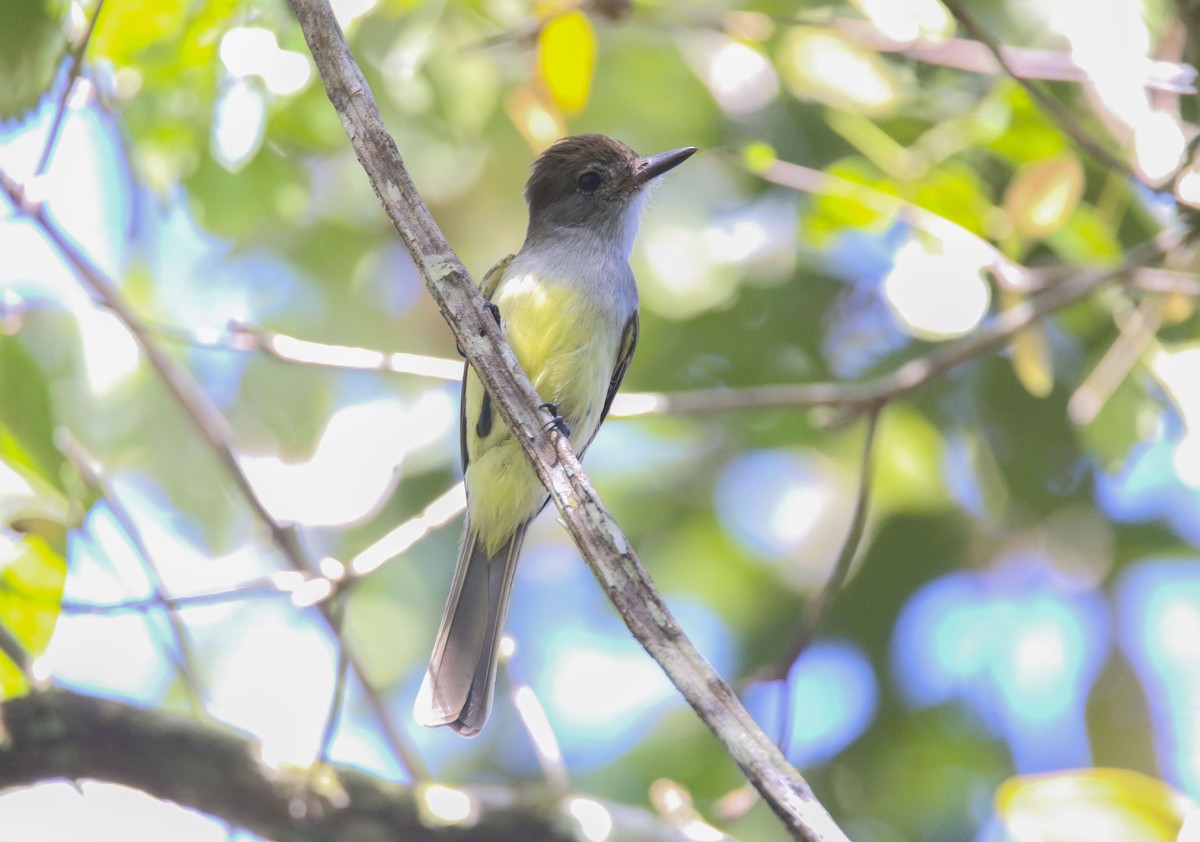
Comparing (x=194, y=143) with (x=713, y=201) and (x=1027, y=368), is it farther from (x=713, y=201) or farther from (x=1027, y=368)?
(x=1027, y=368)

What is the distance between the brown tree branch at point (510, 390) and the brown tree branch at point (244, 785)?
1007 mm

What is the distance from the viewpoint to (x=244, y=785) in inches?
108

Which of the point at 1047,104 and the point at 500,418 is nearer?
the point at 1047,104

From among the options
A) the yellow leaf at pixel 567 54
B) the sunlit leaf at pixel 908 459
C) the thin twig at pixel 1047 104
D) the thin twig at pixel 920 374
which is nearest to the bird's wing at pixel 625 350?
the thin twig at pixel 920 374

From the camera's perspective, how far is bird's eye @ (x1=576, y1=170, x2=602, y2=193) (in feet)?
13.6

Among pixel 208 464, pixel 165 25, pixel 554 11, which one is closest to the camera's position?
pixel 165 25

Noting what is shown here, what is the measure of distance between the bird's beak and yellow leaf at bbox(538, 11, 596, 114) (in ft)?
1.22

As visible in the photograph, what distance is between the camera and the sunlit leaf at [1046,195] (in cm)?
335

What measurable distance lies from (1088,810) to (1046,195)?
1.69 metres

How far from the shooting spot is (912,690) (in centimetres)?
466

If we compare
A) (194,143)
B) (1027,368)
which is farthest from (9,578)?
(1027,368)

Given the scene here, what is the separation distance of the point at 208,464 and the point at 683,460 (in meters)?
1.73

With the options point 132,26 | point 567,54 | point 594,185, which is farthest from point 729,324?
point 132,26

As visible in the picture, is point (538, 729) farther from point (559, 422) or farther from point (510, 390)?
point (510, 390)
